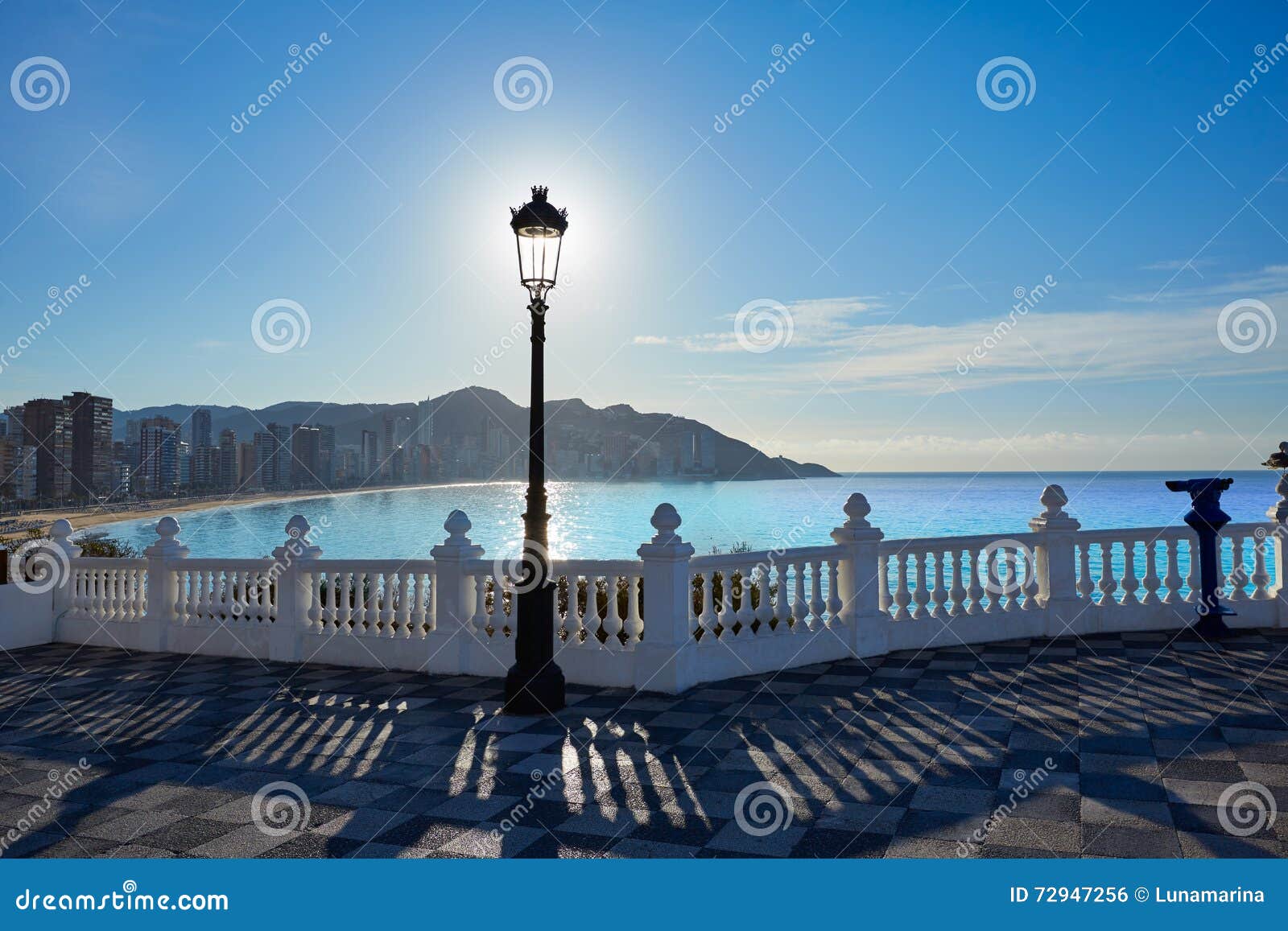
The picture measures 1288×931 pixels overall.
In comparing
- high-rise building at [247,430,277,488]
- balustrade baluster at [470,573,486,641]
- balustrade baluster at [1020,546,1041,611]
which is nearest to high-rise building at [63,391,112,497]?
high-rise building at [247,430,277,488]

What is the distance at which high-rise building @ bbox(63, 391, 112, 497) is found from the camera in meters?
29.3

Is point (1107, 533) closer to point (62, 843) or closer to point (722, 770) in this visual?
point (722, 770)

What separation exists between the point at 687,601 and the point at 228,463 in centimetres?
5617

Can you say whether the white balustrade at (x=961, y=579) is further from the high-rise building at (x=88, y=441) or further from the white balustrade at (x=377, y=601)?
the high-rise building at (x=88, y=441)

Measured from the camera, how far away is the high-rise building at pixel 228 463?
173 feet

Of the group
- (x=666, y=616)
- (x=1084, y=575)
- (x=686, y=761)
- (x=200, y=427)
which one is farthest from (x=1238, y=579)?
(x=200, y=427)

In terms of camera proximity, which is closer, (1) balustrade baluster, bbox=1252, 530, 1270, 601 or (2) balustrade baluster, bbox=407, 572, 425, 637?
(2) balustrade baluster, bbox=407, 572, 425, 637

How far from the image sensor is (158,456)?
47.0m

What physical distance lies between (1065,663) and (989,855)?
16.2ft

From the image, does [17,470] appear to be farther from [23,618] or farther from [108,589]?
[108,589]

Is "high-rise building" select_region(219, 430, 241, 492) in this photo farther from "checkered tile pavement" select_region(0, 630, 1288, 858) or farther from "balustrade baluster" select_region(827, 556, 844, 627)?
"balustrade baluster" select_region(827, 556, 844, 627)

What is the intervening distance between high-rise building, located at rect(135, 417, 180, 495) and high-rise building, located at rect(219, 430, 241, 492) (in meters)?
2.83

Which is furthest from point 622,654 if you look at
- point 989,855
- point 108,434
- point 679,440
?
point 679,440

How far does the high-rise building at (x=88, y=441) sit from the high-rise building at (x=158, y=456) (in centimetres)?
1204
